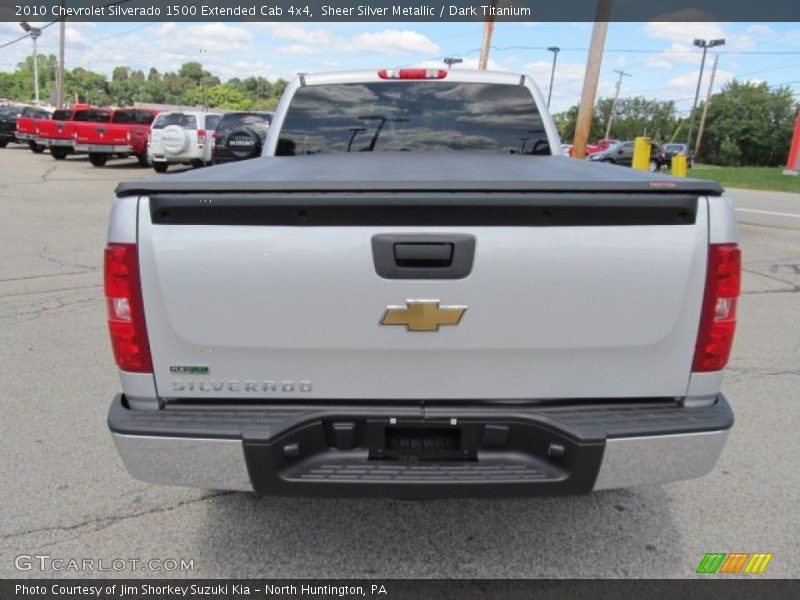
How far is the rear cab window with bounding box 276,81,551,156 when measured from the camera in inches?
172

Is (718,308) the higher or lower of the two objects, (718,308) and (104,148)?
the higher

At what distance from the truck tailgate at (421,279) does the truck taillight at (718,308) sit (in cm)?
4

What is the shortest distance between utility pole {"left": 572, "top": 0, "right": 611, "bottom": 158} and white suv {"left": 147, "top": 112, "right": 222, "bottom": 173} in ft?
35.4

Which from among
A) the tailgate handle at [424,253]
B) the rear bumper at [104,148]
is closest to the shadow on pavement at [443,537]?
the tailgate handle at [424,253]

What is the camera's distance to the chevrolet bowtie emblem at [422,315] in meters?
2.07

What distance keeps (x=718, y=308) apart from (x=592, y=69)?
13.4 m

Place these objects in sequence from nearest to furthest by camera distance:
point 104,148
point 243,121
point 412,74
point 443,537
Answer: point 443,537 < point 412,74 < point 243,121 < point 104,148

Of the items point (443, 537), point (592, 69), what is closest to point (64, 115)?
point (592, 69)

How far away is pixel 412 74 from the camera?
4352 millimetres

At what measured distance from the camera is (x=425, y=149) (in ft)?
14.3

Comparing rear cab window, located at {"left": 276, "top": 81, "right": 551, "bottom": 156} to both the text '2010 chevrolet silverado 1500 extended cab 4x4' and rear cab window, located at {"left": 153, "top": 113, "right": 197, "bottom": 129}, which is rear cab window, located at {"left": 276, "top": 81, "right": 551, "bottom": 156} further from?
rear cab window, located at {"left": 153, "top": 113, "right": 197, "bottom": 129}

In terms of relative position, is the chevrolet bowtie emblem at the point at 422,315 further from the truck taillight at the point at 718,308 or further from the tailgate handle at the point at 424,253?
the truck taillight at the point at 718,308

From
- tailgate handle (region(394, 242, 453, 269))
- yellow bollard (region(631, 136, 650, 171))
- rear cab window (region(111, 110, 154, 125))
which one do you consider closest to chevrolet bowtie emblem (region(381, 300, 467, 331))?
tailgate handle (region(394, 242, 453, 269))
